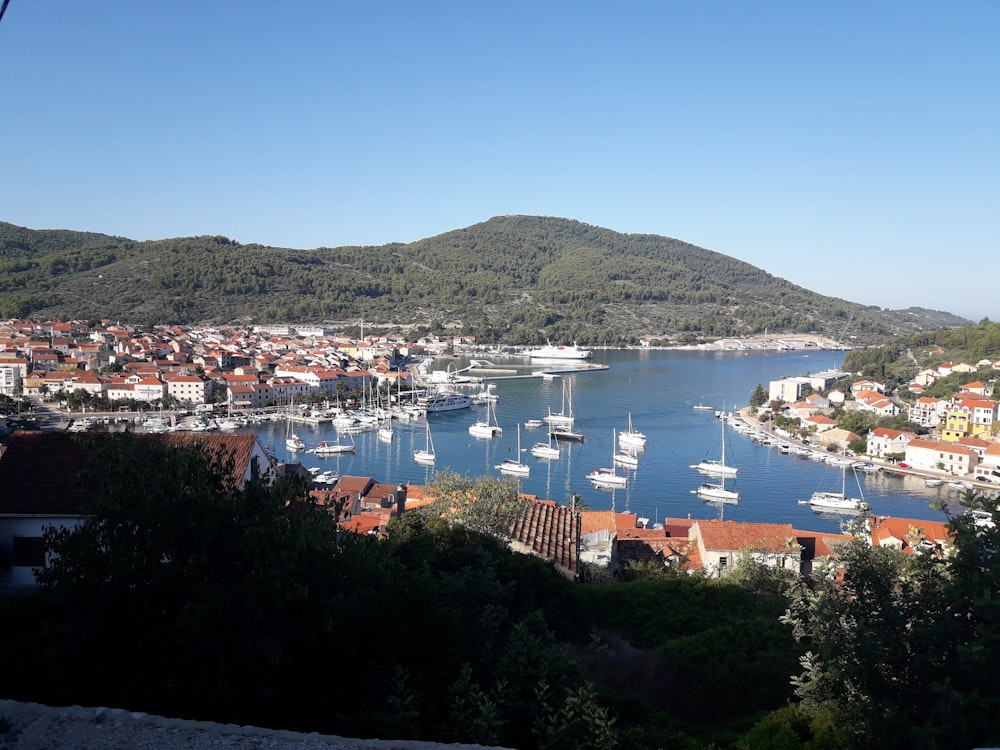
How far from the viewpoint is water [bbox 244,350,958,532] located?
14281 millimetres

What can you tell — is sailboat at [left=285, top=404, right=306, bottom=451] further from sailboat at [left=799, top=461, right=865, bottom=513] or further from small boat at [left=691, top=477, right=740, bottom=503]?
sailboat at [left=799, top=461, right=865, bottom=513]

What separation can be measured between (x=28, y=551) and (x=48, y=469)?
41 cm

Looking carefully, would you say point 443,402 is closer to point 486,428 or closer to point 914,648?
point 486,428

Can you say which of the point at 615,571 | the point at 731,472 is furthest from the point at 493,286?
the point at 615,571

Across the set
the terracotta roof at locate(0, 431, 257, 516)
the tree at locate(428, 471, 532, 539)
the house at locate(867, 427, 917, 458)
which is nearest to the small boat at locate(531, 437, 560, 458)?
the house at locate(867, 427, 917, 458)

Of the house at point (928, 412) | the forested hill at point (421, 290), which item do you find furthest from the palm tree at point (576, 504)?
the forested hill at point (421, 290)

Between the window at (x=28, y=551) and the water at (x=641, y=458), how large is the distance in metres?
10.5

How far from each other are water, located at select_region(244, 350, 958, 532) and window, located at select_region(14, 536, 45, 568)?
10469mm

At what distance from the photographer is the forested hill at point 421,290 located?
4925cm

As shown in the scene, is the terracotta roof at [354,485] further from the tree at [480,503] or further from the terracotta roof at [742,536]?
the terracotta roof at [742,536]

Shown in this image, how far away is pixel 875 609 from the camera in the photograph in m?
2.50

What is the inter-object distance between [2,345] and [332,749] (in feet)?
108

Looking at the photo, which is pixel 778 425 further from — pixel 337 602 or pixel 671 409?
pixel 337 602

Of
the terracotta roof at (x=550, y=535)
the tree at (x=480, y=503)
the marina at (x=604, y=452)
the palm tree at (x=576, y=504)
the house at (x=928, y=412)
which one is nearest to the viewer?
the terracotta roof at (x=550, y=535)
